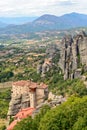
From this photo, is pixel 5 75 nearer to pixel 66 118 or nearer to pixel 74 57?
pixel 74 57

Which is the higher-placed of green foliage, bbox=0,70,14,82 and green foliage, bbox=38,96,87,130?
green foliage, bbox=38,96,87,130

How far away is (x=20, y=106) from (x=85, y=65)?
26.7m

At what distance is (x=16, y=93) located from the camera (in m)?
74.3

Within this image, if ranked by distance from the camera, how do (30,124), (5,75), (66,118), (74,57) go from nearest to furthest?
(66,118) → (30,124) → (74,57) → (5,75)

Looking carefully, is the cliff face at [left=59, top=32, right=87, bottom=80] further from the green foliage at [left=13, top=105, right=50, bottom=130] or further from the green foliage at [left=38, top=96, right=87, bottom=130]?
the green foliage at [left=38, top=96, right=87, bottom=130]

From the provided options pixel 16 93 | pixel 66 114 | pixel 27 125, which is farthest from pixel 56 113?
pixel 16 93

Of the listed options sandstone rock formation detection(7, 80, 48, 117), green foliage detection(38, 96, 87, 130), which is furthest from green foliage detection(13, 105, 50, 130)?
sandstone rock formation detection(7, 80, 48, 117)

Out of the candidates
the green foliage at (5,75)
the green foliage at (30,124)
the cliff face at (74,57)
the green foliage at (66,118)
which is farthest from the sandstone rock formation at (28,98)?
the green foliage at (5,75)

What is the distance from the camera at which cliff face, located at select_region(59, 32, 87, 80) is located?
9130 centimetres

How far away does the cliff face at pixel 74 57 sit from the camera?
300 ft

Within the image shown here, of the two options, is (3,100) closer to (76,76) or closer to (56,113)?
(76,76)

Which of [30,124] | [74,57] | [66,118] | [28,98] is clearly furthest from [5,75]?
[66,118]

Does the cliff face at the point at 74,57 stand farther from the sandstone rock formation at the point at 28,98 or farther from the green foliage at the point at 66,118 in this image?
the green foliage at the point at 66,118

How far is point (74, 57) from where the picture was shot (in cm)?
9538
